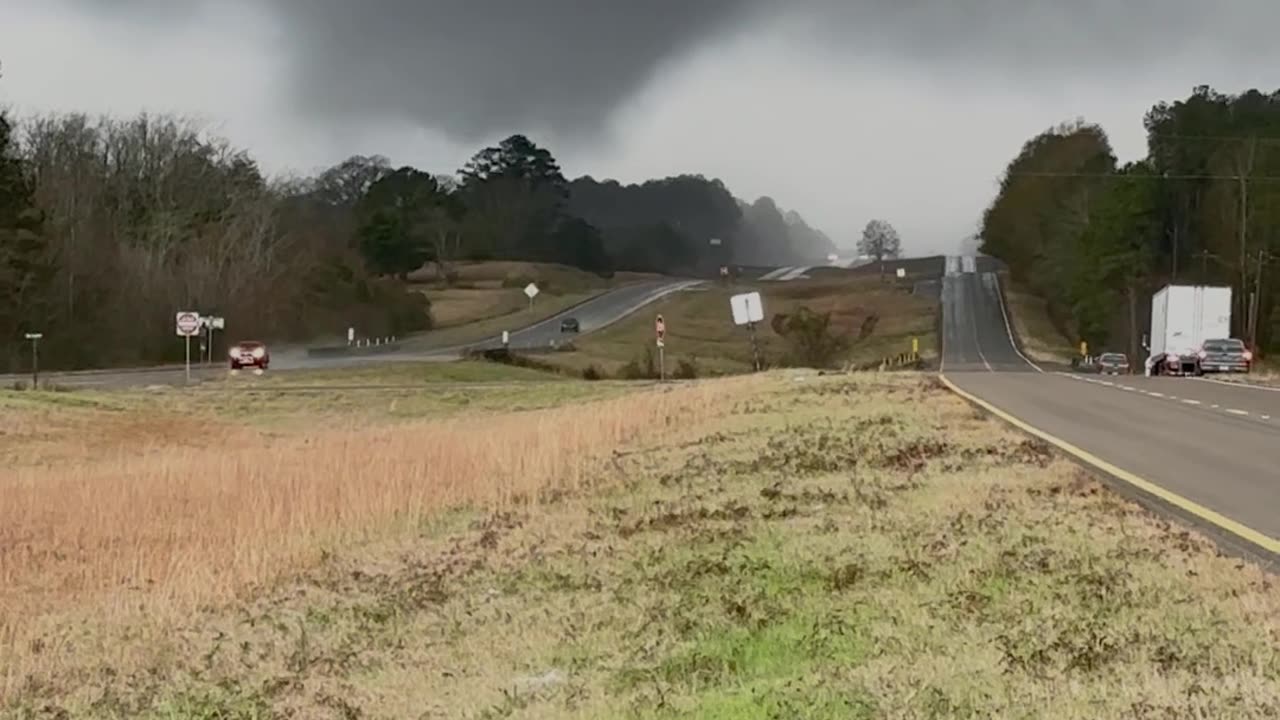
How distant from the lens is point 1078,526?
35.2 feet

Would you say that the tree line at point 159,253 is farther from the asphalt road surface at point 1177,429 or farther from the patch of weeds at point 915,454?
the patch of weeds at point 915,454

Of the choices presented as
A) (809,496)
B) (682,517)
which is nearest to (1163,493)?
(809,496)

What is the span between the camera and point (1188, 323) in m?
58.4

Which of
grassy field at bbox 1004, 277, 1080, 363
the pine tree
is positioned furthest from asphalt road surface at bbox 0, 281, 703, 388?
grassy field at bbox 1004, 277, 1080, 363

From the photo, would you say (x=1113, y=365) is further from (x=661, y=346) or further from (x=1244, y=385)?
(x=1244, y=385)

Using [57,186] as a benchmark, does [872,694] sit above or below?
below

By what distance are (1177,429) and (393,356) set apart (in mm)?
59008

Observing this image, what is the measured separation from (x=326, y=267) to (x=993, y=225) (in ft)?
260

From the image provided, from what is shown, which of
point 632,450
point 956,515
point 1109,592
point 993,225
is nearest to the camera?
point 1109,592

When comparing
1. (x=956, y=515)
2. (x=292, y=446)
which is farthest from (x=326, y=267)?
(x=956, y=515)

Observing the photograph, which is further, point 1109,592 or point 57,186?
point 57,186

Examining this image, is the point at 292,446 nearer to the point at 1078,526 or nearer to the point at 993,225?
the point at 1078,526

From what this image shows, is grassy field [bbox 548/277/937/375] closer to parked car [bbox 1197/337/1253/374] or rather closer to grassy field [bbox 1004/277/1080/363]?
grassy field [bbox 1004/277/1080/363]

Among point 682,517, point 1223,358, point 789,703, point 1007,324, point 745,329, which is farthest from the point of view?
point 1007,324
